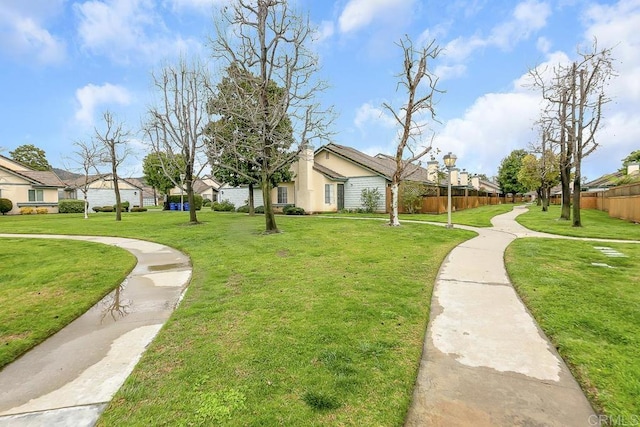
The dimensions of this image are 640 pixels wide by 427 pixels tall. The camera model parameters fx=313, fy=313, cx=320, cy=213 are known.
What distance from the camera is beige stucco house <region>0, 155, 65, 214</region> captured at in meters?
29.6

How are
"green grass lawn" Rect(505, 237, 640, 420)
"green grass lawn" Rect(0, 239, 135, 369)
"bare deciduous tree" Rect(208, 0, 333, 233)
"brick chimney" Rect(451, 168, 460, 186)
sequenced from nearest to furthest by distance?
"green grass lawn" Rect(505, 237, 640, 420)
"green grass lawn" Rect(0, 239, 135, 369)
"bare deciduous tree" Rect(208, 0, 333, 233)
"brick chimney" Rect(451, 168, 460, 186)

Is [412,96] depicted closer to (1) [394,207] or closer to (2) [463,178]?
(1) [394,207]

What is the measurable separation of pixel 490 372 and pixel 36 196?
41438mm

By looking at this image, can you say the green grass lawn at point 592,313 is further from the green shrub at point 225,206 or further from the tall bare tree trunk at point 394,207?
the green shrub at point 225,206

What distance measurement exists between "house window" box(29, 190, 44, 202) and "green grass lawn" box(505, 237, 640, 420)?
1597 inches

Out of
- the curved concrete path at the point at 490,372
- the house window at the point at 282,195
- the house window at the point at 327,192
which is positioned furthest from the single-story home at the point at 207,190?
the curved concrete path at the point at 490,372

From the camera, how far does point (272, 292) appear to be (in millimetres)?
5352

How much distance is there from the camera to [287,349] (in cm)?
334

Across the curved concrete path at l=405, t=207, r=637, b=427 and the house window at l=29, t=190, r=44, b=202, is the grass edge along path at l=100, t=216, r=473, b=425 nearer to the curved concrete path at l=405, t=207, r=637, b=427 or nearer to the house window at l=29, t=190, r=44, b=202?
the curved concrete path at l=405, t=207, r=637, b=427

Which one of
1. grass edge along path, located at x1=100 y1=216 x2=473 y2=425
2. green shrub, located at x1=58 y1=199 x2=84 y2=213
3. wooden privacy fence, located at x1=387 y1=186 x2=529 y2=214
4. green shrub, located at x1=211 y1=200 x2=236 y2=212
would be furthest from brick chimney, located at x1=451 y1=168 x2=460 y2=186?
green shrub, located at x1=58 y1=199 x2=84 y2=213

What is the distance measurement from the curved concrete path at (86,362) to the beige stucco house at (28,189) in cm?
3485

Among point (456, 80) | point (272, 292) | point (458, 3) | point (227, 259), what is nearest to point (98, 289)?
point (227, 259)

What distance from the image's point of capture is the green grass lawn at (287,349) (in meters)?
2.41

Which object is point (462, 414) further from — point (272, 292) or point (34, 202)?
point (34, 202)
